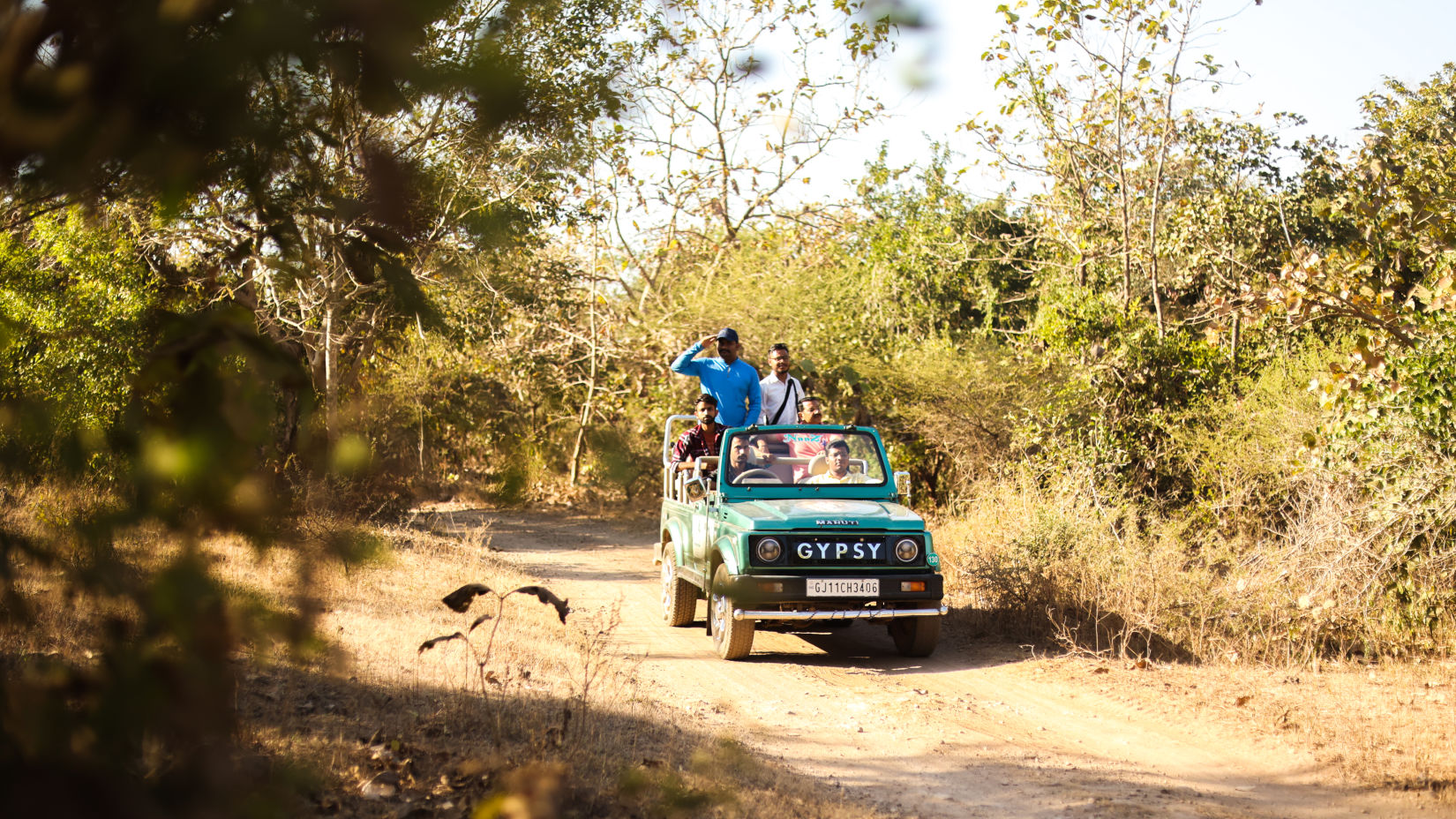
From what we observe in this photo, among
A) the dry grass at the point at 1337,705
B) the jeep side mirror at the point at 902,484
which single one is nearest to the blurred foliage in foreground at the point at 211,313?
the dry grass at the point at 1337,705

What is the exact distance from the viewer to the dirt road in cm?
531

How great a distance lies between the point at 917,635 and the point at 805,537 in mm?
1234

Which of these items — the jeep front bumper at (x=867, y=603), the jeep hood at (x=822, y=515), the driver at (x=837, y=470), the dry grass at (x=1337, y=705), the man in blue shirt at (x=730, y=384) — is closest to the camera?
the dry grass at (x=1337, y=705)

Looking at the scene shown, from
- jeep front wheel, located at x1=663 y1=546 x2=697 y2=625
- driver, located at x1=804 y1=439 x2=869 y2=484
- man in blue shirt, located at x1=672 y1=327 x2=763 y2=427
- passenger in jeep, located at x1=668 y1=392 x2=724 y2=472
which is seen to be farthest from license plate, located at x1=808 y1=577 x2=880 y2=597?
man in blue shirt, located at x1=672 y1=327 x2=763 y2=427

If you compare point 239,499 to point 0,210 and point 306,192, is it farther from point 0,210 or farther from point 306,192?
point 0,210

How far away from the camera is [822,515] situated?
8.38 metres

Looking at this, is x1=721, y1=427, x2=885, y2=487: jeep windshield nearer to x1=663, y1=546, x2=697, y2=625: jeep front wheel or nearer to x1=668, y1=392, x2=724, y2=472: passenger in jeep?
x1=668, y1=392, x2=724, y2=472: passenger in jeep

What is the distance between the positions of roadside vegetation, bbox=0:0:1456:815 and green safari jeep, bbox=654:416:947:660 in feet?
3.82

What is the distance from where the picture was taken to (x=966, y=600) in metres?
10.8

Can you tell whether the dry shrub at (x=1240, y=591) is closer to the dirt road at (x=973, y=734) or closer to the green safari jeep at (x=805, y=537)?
the dirt road at (x=973, y=734)

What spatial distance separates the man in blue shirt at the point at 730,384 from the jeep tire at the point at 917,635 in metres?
2.43

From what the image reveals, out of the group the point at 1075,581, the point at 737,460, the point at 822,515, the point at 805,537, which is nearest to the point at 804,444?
the point at 737,460

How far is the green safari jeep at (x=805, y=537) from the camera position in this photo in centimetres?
813

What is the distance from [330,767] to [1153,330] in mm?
11456
